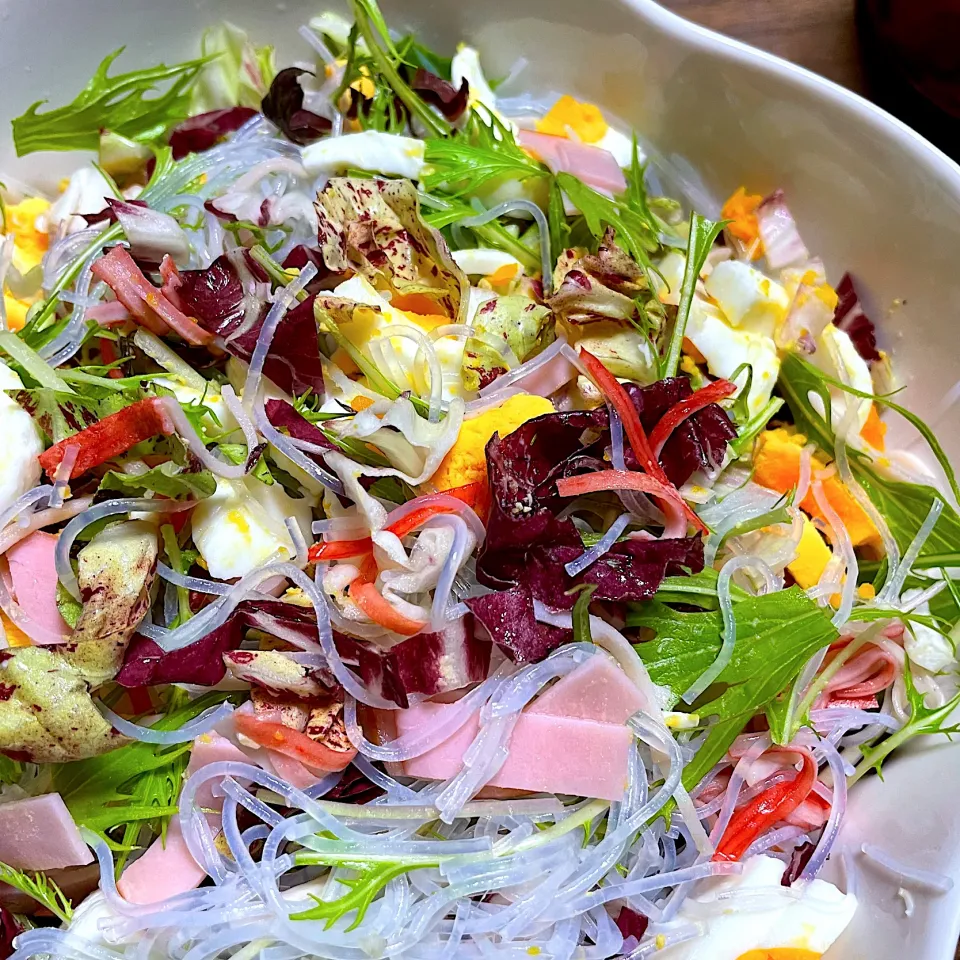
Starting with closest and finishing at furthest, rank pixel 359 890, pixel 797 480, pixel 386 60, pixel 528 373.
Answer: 1. pixel 359 890
2. pixel 528 373
3. pixel 797 480
4. pixel 386 60

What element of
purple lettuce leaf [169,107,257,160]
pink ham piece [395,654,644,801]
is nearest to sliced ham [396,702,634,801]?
pink ham piece [395,654,644,801]

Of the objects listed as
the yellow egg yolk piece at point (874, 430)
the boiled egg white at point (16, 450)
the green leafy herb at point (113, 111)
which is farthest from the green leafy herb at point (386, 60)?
the yellow egg yolk piece at point (874, 430)

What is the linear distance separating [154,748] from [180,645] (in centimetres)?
18

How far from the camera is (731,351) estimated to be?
1503 mm

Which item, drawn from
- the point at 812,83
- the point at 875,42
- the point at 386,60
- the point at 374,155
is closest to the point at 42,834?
the point at 374,155

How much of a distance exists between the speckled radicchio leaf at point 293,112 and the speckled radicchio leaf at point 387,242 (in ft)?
0.91

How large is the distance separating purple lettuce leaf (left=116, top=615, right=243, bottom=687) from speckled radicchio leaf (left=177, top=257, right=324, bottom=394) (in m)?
0.43

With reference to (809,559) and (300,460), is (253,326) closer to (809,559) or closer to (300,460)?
(300,460)

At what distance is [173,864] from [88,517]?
1.82ft

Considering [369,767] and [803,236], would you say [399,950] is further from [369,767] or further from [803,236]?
Answer: [803,236]

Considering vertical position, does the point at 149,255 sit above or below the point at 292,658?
above

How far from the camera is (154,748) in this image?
1273mm

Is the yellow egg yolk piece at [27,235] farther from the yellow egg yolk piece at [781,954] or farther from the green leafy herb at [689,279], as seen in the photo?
the yellow egg yolk piece at [781,954]

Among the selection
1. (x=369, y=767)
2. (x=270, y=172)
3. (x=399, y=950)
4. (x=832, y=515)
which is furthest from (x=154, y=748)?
(x=832, y=515)
